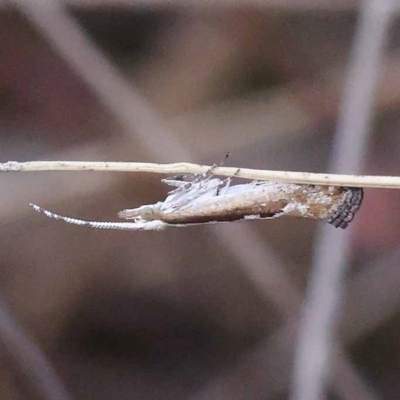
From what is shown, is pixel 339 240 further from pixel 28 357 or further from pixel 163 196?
pixel 28 357

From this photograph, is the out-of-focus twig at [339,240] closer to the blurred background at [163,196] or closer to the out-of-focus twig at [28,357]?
the blurred background at [163,196]

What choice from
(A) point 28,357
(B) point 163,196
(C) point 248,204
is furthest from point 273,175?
(A) point 28,357

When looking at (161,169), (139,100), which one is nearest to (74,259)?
(139,100)

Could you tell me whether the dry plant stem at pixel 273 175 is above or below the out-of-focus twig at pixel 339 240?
below

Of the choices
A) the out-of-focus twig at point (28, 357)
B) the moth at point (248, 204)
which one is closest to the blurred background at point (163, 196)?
the out-of-focus twig at point (28, 357)

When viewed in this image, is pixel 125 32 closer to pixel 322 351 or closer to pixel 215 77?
pixel 215 77

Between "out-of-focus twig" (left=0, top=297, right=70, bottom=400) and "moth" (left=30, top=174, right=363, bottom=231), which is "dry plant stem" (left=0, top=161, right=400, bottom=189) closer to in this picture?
"moth" (left=30, top=174, right=363, bottom=231)

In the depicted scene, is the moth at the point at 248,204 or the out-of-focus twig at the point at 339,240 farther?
the out-of-focus twig at the point at 339,240
